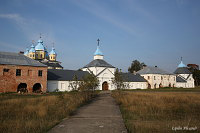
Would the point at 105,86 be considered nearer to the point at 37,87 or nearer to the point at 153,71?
the point at 37,87

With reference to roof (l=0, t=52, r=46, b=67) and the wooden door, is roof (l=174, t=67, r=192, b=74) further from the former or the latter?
roof (l=0, t=52, r=46, b=67)

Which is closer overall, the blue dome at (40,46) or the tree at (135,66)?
the blue dome at (40,46)

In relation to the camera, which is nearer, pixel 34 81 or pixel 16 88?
pixel 16 88

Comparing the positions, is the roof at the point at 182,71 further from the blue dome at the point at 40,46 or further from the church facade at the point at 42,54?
the blue dome at the point at 40,46

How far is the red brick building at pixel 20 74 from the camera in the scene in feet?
90.5

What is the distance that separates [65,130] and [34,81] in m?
25.4

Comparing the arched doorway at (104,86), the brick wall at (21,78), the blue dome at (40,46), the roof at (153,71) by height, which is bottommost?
the arched doorway at (104,86)

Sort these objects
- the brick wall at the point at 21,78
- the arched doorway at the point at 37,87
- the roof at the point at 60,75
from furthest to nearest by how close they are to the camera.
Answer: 1. the roof at the point at 60,75
2. the arched doorway at the point at 37,87
3. the brick wall at the point at 21,78

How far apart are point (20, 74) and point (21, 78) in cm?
68

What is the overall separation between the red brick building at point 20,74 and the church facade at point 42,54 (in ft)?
90.4

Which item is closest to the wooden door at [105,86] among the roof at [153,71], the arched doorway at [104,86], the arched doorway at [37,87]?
the arched doorway at [104,86]

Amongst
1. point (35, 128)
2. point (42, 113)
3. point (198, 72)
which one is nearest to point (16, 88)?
point (42, 113)

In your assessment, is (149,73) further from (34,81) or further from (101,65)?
(34,81)

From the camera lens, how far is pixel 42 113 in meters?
10.2
